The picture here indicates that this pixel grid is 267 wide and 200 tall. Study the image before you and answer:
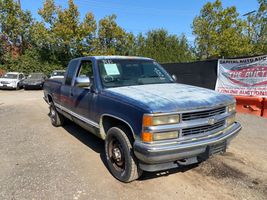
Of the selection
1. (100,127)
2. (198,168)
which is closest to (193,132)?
(198,168)

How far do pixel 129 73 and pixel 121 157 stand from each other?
165 cm

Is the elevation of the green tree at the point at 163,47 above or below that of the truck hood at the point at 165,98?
above

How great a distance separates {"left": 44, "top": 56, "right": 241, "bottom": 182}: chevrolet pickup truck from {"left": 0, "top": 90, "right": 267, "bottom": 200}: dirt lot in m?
0.37

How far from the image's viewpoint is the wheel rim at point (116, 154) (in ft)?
13.0

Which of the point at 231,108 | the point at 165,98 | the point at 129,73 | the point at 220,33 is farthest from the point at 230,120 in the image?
the point at 220,33

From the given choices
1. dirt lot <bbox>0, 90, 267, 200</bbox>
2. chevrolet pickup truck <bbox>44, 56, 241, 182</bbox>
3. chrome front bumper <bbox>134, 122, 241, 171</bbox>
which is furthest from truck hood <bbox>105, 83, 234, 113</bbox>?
dirt lot <bbox>0, 90, 267, 200</bbox>

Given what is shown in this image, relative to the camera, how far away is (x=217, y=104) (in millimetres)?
3680

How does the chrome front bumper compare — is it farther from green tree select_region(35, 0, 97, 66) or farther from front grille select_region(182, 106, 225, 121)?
green tree select_region(35, 0, 97, 66)

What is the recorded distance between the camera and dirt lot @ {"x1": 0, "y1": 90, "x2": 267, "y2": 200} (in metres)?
3.59

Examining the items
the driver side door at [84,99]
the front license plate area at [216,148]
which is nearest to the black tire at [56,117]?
the driver side door at [84,99]

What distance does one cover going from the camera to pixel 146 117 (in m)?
3.23

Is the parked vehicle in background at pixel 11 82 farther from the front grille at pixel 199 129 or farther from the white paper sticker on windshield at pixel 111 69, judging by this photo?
the front grille at pixel 199 129

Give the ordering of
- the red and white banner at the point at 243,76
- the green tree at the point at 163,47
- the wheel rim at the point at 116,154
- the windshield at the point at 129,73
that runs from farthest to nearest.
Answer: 1. the green tree at the point at 163,47
2. the red and white banner at the point at 243,76
3. the windshield at the point at 129,73
4. the wheel rim at the point at 116,154

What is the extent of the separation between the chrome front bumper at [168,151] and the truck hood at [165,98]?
45 cm
